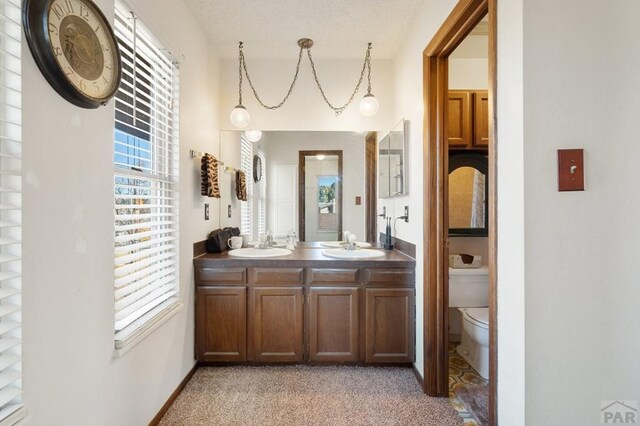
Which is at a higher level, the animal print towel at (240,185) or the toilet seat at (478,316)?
the animal print towel at (240,185)

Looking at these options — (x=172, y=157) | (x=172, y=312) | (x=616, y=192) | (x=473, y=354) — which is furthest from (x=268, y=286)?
(x=616, y=192)

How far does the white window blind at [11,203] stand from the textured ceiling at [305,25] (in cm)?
145

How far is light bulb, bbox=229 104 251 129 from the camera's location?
2.60 metres

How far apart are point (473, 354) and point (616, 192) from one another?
5.78 ft

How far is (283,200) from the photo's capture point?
2.89 metres

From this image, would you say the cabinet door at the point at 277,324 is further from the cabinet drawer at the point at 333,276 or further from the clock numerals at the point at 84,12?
the clock numerals at the point at 84,12

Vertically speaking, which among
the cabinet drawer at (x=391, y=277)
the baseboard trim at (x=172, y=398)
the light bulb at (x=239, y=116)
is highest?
the light bulb at (x=239, y=116)

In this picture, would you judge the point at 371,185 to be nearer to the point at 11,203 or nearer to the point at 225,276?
the point at 225,276

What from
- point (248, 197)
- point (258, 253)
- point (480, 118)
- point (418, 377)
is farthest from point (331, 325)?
point (480, 118)

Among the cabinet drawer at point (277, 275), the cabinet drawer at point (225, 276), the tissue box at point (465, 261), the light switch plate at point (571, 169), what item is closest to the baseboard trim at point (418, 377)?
the tissue box at point (465, 261)

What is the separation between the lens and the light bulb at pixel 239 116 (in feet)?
8.52

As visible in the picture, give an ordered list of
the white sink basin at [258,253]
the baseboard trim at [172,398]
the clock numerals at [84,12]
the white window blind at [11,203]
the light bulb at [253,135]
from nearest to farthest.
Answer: the white window blind at [11,203]
the clock numerals at [84,12]
the baseboard trim at [172,398]
the white sink basin at [258,253]
the light bulb at [253,135]

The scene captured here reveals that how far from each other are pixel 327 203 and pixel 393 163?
0.73m

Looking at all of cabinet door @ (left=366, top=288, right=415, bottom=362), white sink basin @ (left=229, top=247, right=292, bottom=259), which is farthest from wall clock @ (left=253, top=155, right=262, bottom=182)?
cabinet door @ (left=366, top=288, right=415, bottom=362)
